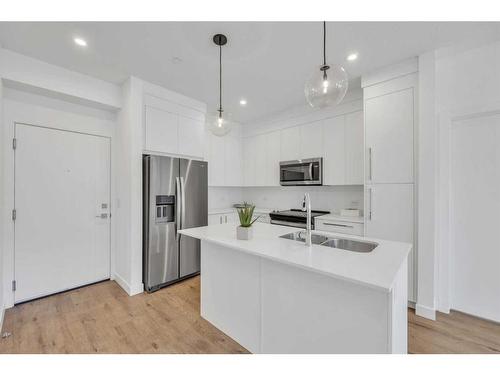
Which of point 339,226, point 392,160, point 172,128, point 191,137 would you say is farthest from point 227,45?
point 339,226

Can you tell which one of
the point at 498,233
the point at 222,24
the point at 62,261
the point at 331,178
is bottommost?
the point at 62,261

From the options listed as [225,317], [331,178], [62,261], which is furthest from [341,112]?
[62,261]

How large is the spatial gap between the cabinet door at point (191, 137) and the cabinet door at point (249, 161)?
52.8 inches

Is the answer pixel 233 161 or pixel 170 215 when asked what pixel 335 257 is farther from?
pixel 233 161

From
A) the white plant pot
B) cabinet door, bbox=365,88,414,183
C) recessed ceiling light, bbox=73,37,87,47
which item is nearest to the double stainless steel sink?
the white plant pot

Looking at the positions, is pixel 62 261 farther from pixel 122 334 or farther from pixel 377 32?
pixel 377 32

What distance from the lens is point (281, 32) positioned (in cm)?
202

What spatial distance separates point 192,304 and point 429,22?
3.59 m

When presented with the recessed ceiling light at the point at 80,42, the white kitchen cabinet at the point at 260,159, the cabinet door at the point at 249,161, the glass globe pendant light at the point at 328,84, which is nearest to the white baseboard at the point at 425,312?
the glass globe pendant light at the point at 328,84

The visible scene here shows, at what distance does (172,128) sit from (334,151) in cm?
252

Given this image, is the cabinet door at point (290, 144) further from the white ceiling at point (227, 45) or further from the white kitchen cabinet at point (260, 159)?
the white ceiling at point (227, 45)

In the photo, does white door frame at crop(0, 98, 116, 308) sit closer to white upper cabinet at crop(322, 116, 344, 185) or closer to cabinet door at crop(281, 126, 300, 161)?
cabinet door at crop(281, 126, 300, 161)

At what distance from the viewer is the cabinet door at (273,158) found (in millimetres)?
4266

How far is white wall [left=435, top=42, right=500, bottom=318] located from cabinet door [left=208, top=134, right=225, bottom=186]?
11.1ft
